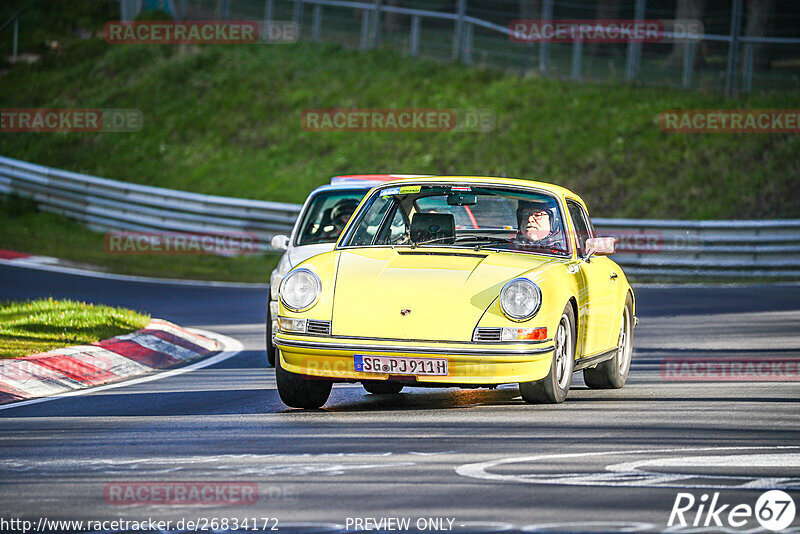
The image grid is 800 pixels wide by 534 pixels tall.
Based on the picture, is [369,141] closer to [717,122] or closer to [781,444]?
[717,122]

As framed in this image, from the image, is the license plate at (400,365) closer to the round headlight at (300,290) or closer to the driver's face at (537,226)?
the round headlight at (300,290)

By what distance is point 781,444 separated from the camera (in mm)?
7457

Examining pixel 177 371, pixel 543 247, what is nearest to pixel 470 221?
pixel 543 247

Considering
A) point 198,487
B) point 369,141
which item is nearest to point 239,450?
point 198,487

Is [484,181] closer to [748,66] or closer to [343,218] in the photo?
[343,218]

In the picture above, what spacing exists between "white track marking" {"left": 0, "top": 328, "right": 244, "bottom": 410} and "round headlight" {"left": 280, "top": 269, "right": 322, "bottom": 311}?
196 centimetres

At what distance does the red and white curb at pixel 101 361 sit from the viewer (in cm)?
1017

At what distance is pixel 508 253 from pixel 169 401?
253cm

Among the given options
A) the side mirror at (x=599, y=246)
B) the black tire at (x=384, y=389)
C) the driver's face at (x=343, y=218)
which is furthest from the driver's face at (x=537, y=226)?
the driver's face at (x=343, y=218)

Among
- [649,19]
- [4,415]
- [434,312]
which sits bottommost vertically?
[4,415]

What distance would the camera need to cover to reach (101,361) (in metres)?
11.4

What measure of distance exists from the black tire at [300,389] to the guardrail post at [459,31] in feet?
79.3

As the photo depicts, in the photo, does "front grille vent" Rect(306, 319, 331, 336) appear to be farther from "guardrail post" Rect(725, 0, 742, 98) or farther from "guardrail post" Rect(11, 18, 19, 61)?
"guardrail post" Rect(11, 18, 19, 61)

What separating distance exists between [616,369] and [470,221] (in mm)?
1668
